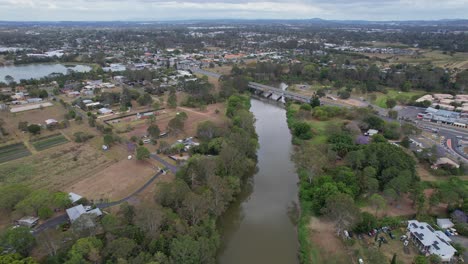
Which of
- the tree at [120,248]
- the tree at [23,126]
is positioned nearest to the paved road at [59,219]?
the tree at [120,248]

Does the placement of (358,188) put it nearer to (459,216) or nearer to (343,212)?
(343,212)

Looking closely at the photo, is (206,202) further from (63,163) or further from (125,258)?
(63,163)

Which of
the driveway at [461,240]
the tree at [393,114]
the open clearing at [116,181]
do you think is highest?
the tree at [393,114]

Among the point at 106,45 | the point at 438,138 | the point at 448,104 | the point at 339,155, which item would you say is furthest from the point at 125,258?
the point at 106,45

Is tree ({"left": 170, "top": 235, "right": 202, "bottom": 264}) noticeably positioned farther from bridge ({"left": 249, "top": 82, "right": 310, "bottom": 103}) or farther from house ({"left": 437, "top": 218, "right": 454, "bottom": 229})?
bridge ({"left": 249, "top": 82, "right": 310, "bottom": 103})

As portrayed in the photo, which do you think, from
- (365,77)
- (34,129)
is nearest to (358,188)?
(34,129)

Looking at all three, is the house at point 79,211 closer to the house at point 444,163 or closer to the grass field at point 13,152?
the grass field at point 13,152
